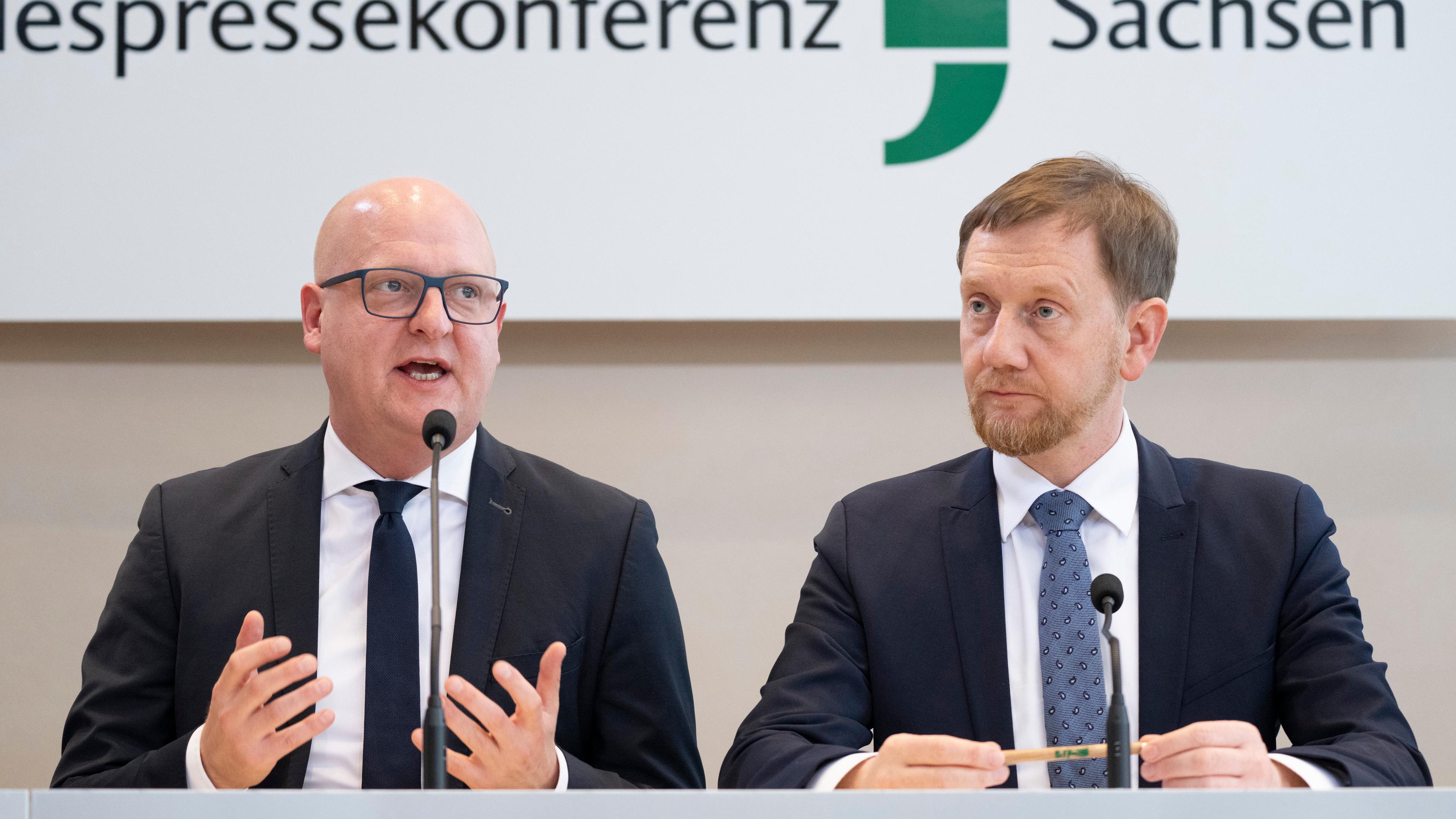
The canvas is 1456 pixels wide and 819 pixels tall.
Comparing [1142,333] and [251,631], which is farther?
[1142,333]

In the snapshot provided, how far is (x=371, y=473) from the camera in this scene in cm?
180

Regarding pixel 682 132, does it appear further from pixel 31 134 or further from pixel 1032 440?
pixel 31 134

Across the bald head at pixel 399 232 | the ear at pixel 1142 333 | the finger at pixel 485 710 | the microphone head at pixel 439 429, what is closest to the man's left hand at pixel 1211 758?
the ear at pixel 1142 333

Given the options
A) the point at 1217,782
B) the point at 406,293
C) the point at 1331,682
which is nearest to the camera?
the point at 1217,782

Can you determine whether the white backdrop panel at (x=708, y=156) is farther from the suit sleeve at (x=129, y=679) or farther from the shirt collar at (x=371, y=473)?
the suit sleeve at (x=129, y=679)

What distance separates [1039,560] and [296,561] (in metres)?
1.05

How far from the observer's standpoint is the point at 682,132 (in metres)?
2.45

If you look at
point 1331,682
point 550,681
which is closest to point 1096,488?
point 1331,682

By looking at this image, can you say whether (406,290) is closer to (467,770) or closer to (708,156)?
(467,770)

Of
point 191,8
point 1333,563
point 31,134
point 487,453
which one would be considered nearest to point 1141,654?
point 1333,563

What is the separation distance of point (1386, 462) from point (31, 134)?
287 cm

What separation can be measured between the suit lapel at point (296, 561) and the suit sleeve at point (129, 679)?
153 mm

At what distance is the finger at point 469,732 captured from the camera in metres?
1.37

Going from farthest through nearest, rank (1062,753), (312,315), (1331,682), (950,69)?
(950,69)
(312,315)
(1331,682)
(1062,753)
